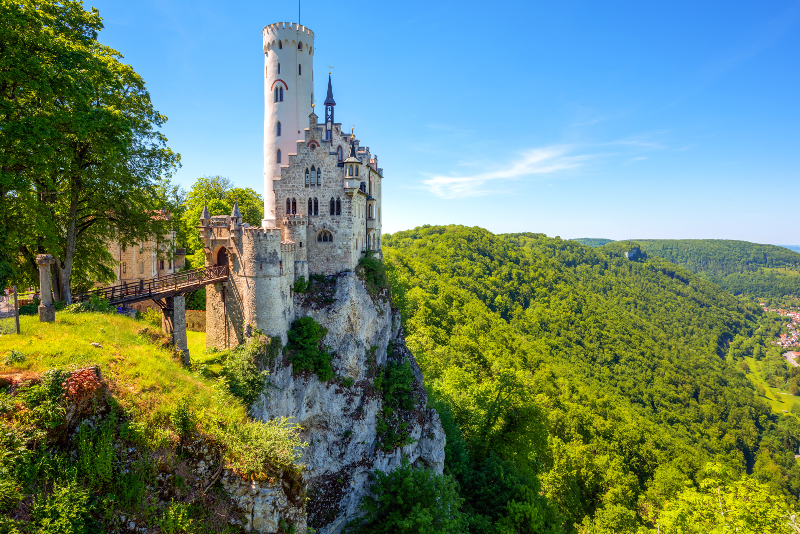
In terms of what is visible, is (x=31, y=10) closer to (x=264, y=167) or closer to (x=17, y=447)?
(x=264, y=167)

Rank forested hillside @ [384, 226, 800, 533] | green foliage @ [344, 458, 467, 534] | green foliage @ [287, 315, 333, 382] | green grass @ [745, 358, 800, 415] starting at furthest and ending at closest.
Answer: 1. green grass @ [745, 358, 800, 415]
2. forested hillside @ [384, 226, 800, 533]
3. green foliage @ [287, 315, 333, 382]
4. green foliage @ [344, 458, 467, 534]

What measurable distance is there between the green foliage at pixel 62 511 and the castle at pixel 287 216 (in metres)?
16.1

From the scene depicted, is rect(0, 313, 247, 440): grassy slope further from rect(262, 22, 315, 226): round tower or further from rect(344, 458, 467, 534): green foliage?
rect(262, 22, 315, 226): round tower

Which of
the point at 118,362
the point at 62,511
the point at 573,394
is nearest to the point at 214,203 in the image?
the point at 118,362

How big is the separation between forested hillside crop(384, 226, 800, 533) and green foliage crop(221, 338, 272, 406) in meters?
20.8

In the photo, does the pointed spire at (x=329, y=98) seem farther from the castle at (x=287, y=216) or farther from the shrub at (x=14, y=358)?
the shrub at (x=14, y=358)

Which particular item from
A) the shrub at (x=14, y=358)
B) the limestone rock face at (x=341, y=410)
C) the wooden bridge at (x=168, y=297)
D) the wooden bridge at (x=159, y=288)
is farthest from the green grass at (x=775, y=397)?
the shrub at (x=14, y=358)

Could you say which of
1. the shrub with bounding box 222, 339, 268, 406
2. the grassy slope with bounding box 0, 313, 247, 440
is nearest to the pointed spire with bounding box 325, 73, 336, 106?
the shrub with bounding box 222, 339, 268, 406

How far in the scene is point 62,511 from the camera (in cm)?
849

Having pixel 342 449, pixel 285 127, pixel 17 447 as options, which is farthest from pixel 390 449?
pixel 285 127

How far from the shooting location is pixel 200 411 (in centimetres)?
1271

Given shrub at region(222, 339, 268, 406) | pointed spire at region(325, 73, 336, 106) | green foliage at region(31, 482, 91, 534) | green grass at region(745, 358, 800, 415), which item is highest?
pointed spire at region(325, 73, 336, 106)

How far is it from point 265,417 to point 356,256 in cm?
1414

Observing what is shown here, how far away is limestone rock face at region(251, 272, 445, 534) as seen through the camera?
82.3ft
